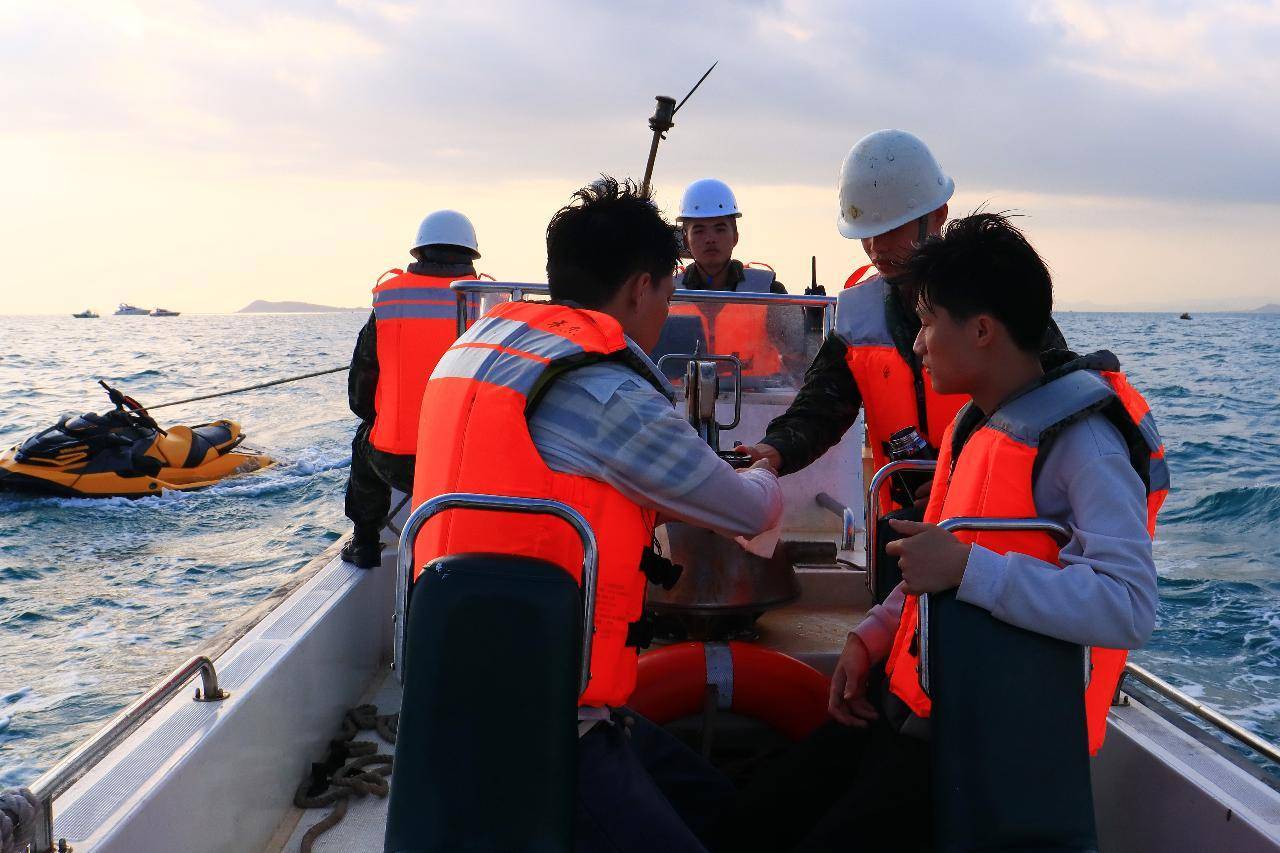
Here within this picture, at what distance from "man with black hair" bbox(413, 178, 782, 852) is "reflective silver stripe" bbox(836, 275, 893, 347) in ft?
3.52

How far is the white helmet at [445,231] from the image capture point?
5.06 meters

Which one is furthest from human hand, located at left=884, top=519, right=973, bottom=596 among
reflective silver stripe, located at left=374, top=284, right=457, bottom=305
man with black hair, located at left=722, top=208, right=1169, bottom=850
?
reflective silver stripe, located at left=374, top=284, right=457, bottom=305

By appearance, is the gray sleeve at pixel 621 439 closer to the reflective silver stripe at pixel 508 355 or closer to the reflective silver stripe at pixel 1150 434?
the reflective silver stripe at pixel 508 355

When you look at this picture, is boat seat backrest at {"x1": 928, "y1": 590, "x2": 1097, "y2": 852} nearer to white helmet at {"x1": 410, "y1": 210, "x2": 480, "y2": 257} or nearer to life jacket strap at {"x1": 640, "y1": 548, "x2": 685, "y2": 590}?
life jacket strap at {"x1": 640, "y1": 548, "x2": 685, "y2": 590}

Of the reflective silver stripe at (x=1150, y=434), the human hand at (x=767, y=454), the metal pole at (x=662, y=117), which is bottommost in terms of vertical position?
the human hand at (x=767, y=454)

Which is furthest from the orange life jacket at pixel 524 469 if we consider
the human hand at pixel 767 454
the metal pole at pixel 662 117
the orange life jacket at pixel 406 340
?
the metal pole at pixel 662 117

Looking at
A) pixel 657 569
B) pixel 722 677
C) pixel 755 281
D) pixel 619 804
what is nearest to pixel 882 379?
pixel 722 677

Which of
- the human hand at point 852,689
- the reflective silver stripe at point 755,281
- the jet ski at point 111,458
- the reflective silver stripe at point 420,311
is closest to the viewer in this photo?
the human hand at point 852,689

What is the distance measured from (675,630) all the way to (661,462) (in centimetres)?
183

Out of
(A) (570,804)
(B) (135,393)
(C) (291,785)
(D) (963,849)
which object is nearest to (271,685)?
(C) (291,785)

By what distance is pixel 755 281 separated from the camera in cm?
541

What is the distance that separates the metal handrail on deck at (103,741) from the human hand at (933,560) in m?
1.43

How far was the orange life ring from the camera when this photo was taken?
2896 millimetres

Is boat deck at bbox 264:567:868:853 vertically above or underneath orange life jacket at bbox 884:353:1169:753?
underneath
